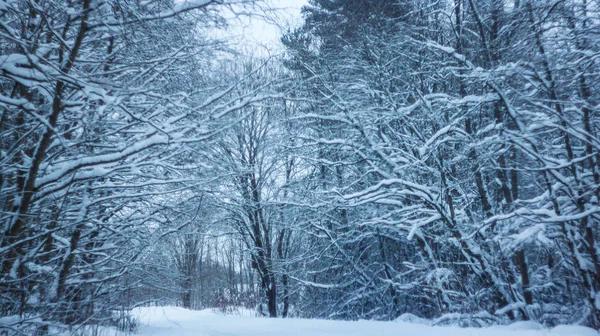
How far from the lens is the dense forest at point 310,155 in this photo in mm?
3529

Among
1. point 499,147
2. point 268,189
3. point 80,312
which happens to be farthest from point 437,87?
point 80,312

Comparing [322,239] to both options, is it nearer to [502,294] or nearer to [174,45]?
[502,294]

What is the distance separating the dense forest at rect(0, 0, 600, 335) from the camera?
353cm

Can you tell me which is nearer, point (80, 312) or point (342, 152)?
point (80, 312)

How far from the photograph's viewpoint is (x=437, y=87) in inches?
378

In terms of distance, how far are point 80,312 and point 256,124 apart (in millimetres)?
8978

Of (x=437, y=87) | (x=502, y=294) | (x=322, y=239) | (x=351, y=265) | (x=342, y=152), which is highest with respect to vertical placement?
(x=437, y=87)

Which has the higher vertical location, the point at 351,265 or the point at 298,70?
the point at 298,70

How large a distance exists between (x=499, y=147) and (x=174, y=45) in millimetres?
5699

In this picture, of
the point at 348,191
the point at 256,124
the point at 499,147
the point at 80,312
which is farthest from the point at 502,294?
the point at 256,124

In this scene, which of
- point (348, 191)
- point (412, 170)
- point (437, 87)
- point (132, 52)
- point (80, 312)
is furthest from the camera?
point (348, 191)

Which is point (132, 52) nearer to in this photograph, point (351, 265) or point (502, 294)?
point (502, 294)

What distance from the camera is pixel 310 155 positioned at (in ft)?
34.8

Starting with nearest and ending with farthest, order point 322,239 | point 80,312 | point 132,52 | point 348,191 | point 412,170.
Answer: point 80,312 → point 132,52 → point 412,170 → point 348,191 → point 322,239
